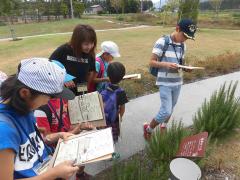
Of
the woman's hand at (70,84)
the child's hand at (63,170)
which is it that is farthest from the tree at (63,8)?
the child's hand at (63,170)

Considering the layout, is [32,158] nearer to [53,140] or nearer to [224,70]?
[53,140]

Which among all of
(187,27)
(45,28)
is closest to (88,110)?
(187,27)

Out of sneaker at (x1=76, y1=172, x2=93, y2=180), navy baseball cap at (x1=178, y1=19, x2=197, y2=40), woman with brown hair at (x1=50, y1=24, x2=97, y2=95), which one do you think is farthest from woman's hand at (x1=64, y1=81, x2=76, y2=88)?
navy baseball cap at (x1=178, y1=19, x2=197, y2=40)

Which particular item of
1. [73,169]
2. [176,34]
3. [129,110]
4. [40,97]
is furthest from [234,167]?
[40,97]

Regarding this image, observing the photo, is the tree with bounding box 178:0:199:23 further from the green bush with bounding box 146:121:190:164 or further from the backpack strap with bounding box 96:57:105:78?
the green bush with bounding box 146:121:190:164

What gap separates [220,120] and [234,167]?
0.69 m

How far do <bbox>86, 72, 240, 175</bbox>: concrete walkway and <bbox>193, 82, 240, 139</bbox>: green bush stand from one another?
0.33 metres

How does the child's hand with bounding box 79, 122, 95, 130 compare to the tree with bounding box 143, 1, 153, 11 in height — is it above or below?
above

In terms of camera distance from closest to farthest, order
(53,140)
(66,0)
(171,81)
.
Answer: (53,140) < (171,81) < (66,0)

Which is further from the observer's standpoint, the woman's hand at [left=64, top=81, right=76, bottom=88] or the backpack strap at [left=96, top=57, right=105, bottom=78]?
the backpack strap at [left=96, top=57, right=105, bottom=78]

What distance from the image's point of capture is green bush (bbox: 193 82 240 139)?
4.01 m

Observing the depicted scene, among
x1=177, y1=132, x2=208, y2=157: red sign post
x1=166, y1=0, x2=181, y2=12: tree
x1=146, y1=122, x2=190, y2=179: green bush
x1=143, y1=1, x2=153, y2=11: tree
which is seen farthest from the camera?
x1=143, y1=1, x2=153, y2=11: tree

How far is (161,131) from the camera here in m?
3.38

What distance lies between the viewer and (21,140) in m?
1.61
